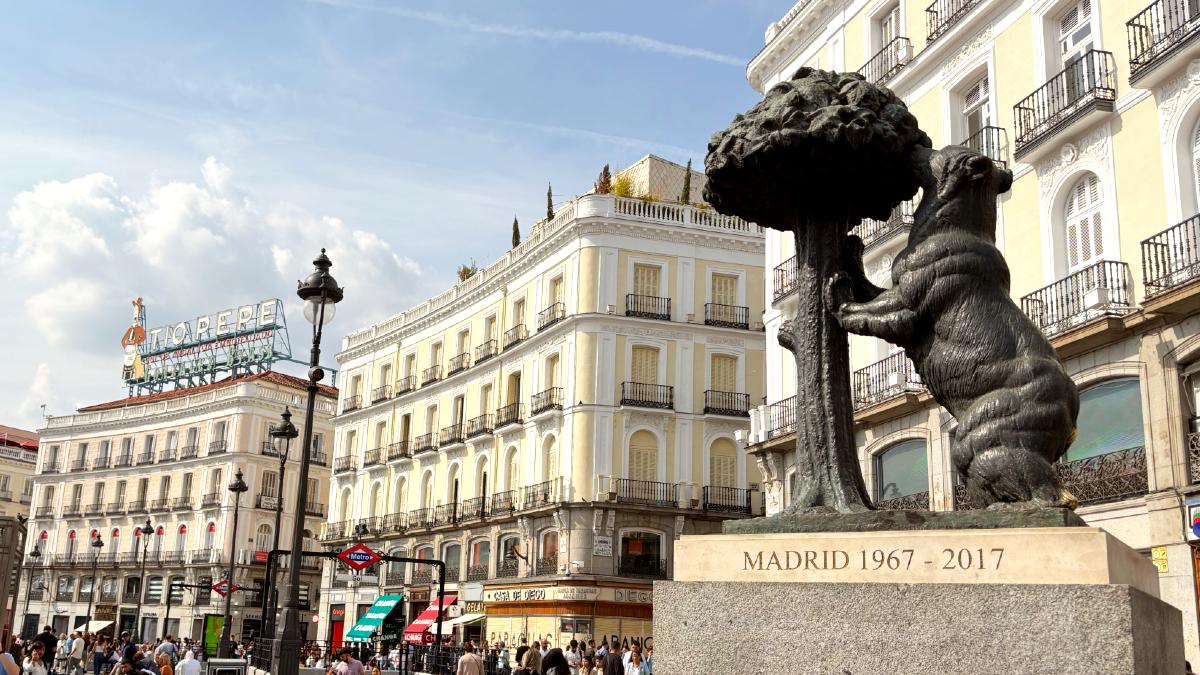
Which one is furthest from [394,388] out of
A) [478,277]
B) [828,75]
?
[828,75]

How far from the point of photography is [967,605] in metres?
4.23

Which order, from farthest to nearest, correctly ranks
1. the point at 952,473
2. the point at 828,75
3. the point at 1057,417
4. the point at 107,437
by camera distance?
the point at 107,437 < the point at 952,473 < the point at 828,75 < the point at 1057,417

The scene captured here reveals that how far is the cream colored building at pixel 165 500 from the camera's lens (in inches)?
2269

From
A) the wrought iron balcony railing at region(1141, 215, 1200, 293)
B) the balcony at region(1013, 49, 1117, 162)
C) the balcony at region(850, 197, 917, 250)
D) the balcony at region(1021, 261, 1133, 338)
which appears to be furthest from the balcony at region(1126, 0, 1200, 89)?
the balcony at region(850, 197, 917, 250)

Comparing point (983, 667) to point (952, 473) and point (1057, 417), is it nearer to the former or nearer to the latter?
point (1057, 417)

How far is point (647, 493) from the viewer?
3641 centimetres

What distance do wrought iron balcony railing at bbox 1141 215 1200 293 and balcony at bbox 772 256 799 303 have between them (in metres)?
9.49

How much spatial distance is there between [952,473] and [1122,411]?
3.78 meters

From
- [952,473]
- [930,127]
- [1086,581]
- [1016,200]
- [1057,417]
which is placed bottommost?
[1086,581]

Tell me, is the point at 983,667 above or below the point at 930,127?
below

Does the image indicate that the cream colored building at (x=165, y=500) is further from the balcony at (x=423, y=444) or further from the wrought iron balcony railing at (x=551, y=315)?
the wrought iron balcony railing at (x=551, y=315)

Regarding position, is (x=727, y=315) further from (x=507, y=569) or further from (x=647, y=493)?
(x=507, y=569)

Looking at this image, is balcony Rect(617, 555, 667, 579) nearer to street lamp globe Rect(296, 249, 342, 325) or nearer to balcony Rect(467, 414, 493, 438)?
balcony Rect(467, 414, 493, 438)

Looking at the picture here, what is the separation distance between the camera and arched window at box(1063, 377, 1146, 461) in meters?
16.1
